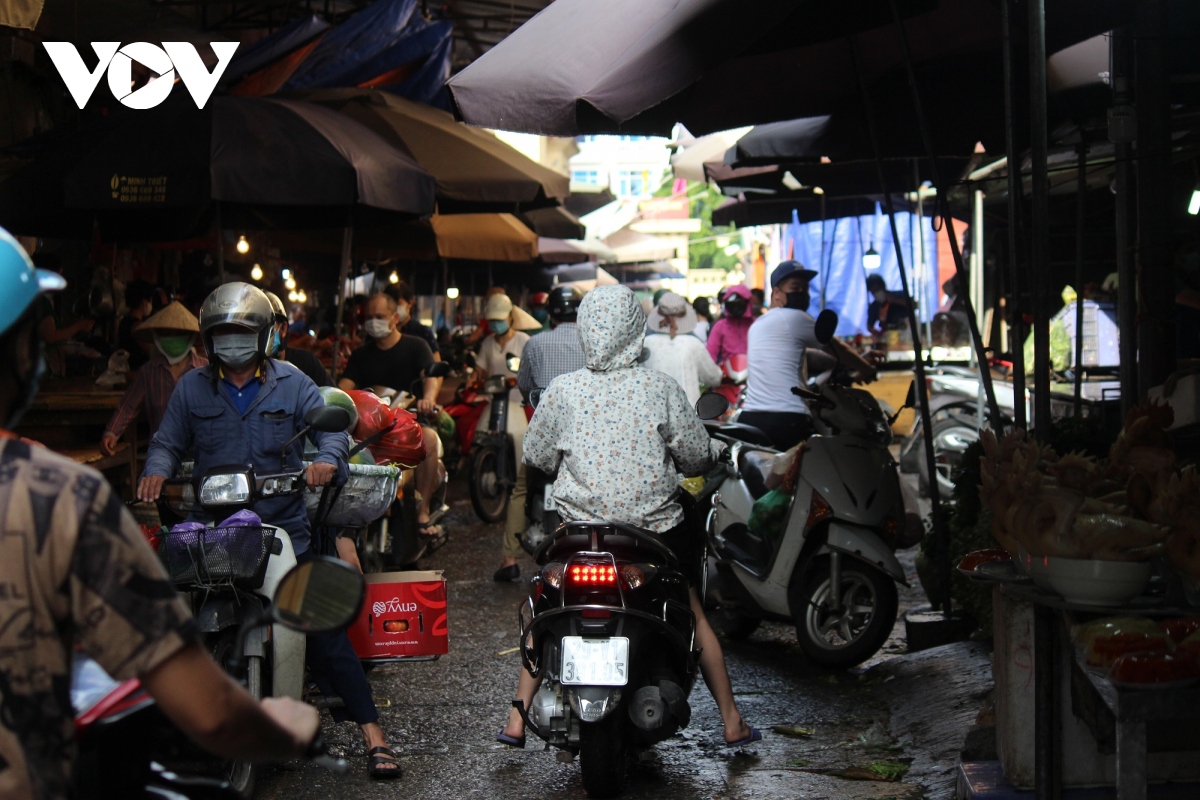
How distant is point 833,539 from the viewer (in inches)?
261

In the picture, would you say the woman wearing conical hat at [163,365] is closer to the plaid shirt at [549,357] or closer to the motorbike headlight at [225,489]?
the motorbike headlight at [225,489]

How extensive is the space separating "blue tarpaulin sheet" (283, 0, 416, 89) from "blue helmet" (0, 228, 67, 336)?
445 inches

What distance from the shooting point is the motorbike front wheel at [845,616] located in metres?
6.64

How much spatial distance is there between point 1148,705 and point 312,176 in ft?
20.6

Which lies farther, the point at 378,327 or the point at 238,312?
the point at 378,327

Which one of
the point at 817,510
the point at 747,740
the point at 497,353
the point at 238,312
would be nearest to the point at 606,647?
the point at 747,740

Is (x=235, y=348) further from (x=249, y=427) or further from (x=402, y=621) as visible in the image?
(x=402, y=621)

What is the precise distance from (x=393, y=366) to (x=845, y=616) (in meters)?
4.27

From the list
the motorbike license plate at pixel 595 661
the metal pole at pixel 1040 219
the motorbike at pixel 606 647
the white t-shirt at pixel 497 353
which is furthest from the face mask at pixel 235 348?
the white t-shirt at pixel 497 353

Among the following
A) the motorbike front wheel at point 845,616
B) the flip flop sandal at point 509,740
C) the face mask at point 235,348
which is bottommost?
the flip flop sandal at point 509,740

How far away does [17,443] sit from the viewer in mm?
1894

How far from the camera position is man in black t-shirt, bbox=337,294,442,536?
957 centimetres

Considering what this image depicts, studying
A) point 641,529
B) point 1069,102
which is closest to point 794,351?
point 1069,102

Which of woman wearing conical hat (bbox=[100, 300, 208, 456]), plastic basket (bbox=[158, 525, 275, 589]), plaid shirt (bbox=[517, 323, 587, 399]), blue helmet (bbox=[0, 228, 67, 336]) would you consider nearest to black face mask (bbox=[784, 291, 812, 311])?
plaid shirt (bbox=[517, 323, 587, 399])
